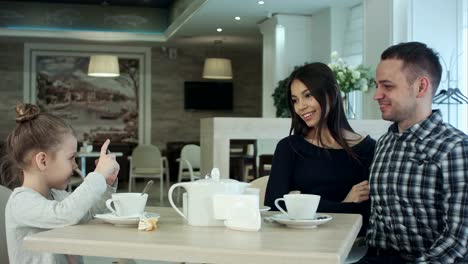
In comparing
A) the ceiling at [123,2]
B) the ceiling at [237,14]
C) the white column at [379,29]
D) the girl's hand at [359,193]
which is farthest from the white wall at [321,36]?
the girl's hand at [359,193]

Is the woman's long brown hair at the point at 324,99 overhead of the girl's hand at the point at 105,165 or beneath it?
overhead

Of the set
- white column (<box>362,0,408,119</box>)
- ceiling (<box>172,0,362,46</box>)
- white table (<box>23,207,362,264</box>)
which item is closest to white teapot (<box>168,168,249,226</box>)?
white table (<box>23,207,362,264</box>)

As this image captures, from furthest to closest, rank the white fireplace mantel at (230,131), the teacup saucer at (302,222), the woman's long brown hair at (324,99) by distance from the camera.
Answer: the white fireplace mantel at (230,131) < the woman's long brown hair at (324,99) < the teacup saucer at (302,222)

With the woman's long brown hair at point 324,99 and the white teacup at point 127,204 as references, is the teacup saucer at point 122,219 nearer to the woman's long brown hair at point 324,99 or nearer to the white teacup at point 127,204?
the white teacup at point 127,204

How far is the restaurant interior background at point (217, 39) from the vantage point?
245 inches

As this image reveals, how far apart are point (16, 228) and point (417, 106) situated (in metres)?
1.28

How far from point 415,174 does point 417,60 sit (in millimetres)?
375

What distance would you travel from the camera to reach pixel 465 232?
1.81 m

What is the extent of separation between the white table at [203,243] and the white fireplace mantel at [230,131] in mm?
3048

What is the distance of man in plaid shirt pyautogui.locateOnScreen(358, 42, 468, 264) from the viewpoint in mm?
1834

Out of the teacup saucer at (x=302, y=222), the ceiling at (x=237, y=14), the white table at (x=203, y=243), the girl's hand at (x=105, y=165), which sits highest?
the ceiling at (x=237, y=14)

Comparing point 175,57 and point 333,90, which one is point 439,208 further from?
point 175,57

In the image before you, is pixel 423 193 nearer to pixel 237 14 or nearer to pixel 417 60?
pixel 417 60

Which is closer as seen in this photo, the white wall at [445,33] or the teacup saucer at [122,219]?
the teacup saucer at [122,219]
